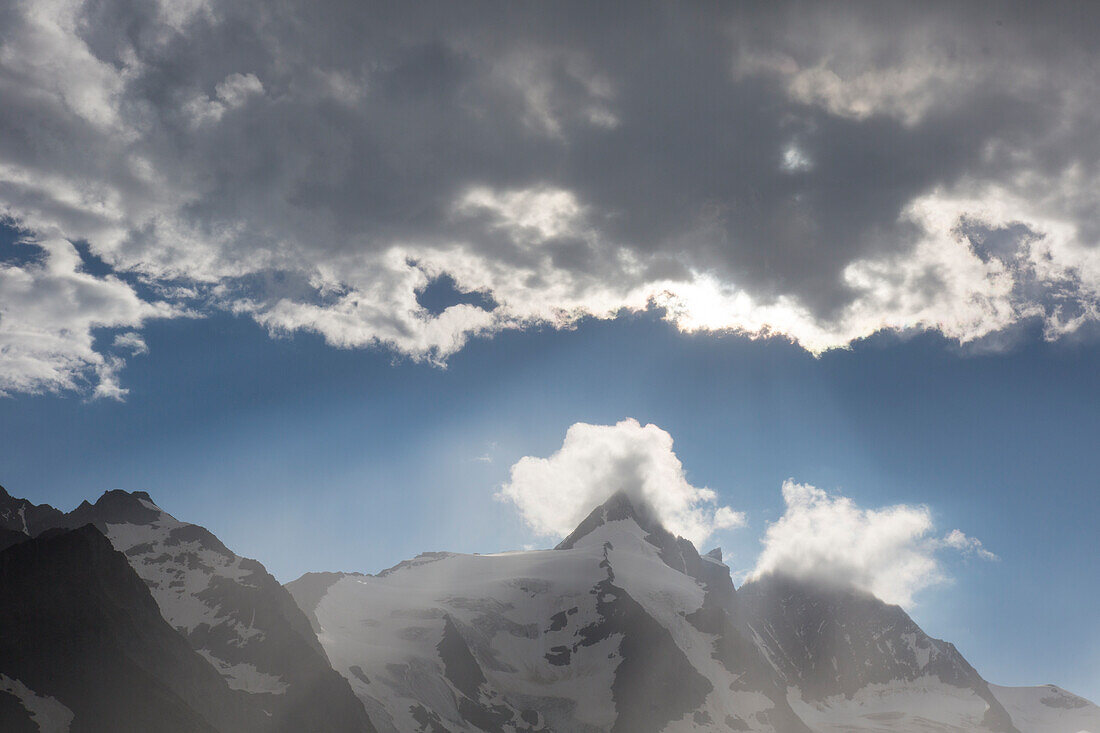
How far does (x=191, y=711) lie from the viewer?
473ft

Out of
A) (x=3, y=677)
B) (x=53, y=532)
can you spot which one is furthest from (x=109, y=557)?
(x=3, y=677)

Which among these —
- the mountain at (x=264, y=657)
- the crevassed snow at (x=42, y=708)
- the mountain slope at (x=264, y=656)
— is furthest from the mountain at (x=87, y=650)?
the mountain slope at (x=264, y=656)

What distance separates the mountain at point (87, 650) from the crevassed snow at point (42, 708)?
150 millimetres

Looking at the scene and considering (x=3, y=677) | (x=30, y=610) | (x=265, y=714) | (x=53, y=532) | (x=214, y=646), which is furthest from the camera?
(x=214, y=646)

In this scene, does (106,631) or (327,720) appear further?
Answer: (327,720)

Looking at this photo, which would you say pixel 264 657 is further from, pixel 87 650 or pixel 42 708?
pixel 42 708

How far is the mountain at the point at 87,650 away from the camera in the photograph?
13125 centimetres

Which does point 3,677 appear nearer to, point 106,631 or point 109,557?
point 106,631

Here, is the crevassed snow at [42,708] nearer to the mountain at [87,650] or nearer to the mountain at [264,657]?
the mountain at [87,650]

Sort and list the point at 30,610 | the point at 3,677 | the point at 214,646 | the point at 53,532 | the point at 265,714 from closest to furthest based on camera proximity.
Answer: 1. the point at 3,677
2. the point at 30,610
3. the point at 53,532
4. the point at 265,714
5. the point at 214,646

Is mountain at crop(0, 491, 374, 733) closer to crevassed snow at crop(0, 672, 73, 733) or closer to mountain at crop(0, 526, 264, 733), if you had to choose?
mountain at crop(0, 526, 264, 733)

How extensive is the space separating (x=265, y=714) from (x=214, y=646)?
22007mm

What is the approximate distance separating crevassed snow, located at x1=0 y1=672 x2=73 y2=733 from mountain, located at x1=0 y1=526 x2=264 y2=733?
0.49 ft

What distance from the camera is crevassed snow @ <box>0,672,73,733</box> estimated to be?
12675 cm
